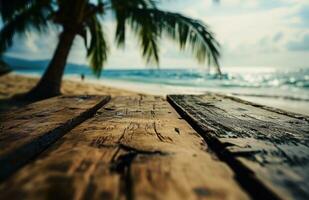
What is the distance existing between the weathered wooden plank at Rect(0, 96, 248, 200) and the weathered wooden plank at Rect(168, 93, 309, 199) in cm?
4

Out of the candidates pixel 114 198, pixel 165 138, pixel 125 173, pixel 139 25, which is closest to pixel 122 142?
pixel 165 138

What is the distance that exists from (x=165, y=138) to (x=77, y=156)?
30 centimetres

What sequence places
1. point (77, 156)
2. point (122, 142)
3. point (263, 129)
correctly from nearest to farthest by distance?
point (77, 156)
point (122, 142)
point (263, 129)

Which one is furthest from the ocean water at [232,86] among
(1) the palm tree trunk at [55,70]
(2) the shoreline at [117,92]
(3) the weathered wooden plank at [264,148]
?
(3) the weathered wooden plank at [264,148]

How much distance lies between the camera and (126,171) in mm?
654

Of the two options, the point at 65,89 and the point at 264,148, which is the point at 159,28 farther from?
the point at 65,89

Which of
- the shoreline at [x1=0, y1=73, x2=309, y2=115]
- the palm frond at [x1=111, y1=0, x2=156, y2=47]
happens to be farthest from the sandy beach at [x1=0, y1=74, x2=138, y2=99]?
the palm frond at [x1=111, y1=0, x2=156, y2=47]

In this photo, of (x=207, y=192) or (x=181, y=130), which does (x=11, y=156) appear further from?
(x=181, y=130)

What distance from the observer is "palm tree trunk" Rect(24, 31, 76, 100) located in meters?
6.57

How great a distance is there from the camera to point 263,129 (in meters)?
1.07

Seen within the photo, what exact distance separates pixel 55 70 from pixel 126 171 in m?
6.37

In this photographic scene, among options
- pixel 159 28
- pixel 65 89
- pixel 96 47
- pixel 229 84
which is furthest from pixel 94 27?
pixel 229 84

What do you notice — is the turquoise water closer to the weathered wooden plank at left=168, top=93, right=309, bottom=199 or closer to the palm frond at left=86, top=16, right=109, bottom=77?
the palm frond at left=86, top=16, right=109, bottom=77

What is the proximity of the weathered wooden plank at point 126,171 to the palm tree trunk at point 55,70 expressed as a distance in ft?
19.5
